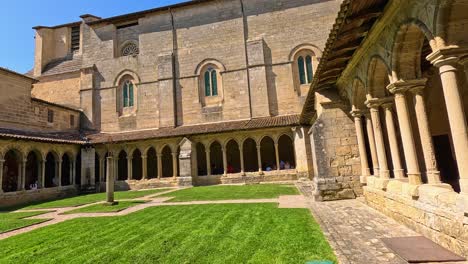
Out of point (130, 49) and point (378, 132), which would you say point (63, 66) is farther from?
point (378, 132)

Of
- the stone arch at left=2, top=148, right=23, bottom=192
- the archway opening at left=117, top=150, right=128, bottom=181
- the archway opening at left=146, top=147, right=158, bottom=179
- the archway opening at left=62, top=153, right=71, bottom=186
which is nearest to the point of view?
the stone arch at left=2, top=148, right=23, bottom=192

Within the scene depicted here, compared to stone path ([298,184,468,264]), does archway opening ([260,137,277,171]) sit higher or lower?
higher

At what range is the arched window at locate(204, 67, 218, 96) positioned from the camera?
22.8m

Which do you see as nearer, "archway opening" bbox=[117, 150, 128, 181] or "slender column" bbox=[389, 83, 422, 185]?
"slender column" bbox=[389, 83, 422, 185]

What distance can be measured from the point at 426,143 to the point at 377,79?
2.35 meters

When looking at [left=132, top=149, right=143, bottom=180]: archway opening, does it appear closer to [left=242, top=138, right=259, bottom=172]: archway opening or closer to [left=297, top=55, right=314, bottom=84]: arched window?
[left=242, top=138, right=259, bottom=172]: archway opening

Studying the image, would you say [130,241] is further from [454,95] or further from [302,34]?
[302,34]

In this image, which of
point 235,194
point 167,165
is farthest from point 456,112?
point 167,165

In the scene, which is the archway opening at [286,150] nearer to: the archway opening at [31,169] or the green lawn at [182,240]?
the green lawn at [182,240]

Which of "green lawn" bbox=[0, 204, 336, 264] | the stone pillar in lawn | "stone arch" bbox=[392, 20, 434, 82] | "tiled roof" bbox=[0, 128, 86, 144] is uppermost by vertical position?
"tiled roof" bbox=[0, 128, 86, 144]

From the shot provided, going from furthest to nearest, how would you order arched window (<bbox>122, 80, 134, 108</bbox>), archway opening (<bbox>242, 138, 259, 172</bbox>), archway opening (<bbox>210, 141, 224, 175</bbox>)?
arched window (<bbox>122, 80, 134, 108</bbox>) < archway opening (<bbox>210, 141, 224, 175</bbox>) < archway opening (<bbox>242, 138, 259, 172</bbox>)

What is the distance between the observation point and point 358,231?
16.6 ft

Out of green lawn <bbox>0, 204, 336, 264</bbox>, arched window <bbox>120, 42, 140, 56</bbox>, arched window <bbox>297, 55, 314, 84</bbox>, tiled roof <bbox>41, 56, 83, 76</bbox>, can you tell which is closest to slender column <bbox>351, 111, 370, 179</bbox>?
green lawn <bbox>0, 204, 336, 264</bbox>

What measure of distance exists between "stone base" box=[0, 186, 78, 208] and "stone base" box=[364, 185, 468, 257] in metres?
16.8
